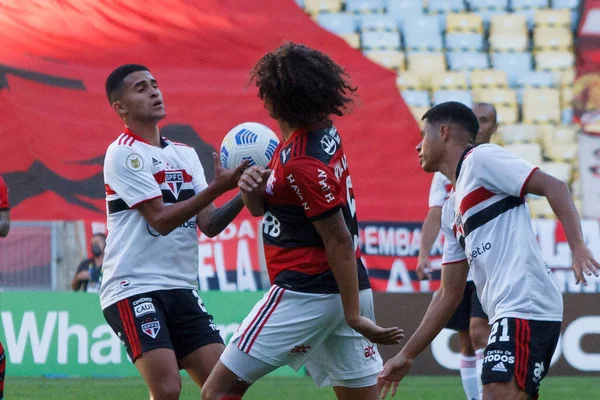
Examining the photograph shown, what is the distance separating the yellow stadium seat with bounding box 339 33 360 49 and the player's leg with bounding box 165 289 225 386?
12.7 m

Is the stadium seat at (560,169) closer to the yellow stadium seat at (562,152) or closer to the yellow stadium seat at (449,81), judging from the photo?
the yellow stadium seat at (562,152)

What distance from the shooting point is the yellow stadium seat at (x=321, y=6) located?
59.1ft

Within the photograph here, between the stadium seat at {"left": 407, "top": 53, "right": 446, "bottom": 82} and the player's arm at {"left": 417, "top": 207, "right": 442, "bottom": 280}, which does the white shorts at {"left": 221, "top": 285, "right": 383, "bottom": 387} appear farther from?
the stadium seat at {"left": 407, "top": 53, "right": 446, "bottom": 82}

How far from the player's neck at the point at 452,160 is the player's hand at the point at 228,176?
1034mm

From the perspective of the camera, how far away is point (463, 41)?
18.8 m

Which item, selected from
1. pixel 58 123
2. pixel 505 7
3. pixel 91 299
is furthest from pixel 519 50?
pixel 91 299

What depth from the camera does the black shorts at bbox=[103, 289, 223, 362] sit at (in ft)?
17.9

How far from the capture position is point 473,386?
340 inches

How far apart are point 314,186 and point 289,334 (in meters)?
0.73

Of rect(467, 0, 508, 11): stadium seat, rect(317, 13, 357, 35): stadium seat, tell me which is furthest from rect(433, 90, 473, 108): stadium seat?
rect(317, 13, 357, 35): stadium seat

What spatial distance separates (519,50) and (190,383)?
413 inches

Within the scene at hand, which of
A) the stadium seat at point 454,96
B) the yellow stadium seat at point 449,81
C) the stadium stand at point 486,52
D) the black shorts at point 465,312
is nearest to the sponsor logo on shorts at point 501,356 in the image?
the black shorts at point 465,312

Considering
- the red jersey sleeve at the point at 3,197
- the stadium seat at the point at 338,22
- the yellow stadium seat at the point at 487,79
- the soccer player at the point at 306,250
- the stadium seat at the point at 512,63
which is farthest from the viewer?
the stadium seat at the point at 512,63

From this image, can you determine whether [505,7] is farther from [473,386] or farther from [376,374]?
[376,374]
